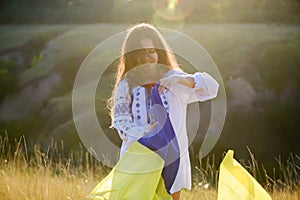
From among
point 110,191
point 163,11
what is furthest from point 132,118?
point 163,11

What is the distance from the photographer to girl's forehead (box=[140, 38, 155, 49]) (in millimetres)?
3570

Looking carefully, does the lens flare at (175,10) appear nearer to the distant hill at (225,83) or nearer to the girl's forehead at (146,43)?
the distant hill at (225,83)

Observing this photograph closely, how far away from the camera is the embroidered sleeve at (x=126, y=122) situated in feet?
11.3

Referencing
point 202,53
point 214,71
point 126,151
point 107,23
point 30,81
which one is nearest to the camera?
point 126,151

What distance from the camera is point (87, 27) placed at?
1405 centimetres

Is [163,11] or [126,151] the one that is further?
[163,11]

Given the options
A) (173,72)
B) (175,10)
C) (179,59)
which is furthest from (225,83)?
(173,72)

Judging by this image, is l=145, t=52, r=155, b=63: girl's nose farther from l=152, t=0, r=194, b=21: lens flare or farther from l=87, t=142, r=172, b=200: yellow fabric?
l=152, t=0, r=194, b=21: lens flare

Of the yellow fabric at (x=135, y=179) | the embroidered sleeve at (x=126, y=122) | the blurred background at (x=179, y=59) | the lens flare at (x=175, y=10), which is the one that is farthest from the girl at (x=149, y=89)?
the lens flare at (x=175, y=10)

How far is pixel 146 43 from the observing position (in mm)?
3574

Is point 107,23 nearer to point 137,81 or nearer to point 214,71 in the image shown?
point 214,71

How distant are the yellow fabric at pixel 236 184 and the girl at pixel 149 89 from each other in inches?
12.5

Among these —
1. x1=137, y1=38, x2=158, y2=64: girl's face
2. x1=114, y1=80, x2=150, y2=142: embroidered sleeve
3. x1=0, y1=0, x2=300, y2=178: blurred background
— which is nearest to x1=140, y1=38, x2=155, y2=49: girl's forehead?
x1=137, y1=38, x2=158, y2=64: girl's face

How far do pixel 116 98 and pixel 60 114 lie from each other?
7.19 metres
